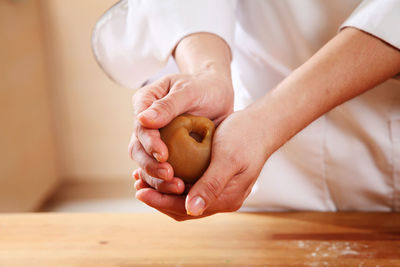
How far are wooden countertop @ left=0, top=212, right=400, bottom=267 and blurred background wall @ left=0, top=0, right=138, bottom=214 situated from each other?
141cm

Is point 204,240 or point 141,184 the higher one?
point 141,184

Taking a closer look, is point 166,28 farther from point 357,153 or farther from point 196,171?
point 357,153

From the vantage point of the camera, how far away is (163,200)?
0.64 metres

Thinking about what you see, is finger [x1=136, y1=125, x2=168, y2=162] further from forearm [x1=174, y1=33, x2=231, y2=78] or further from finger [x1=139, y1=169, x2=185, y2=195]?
forearm [x1=174, y1=33, x2=231, y2=78]

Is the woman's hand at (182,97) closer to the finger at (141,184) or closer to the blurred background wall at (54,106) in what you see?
the finger at (141,184)

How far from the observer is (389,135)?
2.73 ft

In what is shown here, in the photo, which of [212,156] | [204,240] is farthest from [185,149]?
[204,240]

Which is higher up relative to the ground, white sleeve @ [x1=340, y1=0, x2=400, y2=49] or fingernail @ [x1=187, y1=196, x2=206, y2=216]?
white sleeve @ [x1=340, y1=0, x2=400, y2=49]

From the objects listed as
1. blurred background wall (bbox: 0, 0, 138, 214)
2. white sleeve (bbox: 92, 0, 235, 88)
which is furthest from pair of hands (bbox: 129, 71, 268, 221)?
blurred background wall (bbox: 0, 0, 138, 214)

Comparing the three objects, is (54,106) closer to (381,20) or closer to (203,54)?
(203,54)

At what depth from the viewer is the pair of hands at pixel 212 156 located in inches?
23.8

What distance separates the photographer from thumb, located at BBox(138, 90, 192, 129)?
0.60m

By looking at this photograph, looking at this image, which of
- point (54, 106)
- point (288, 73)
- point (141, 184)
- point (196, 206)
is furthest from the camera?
point (54, 106)

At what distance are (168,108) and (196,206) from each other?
14cm
